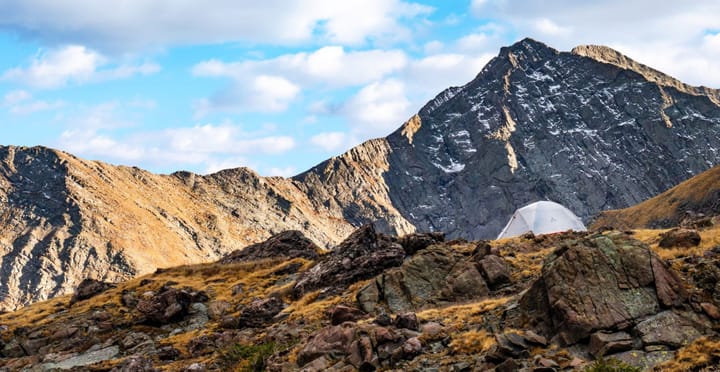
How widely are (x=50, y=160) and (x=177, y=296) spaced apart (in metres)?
150

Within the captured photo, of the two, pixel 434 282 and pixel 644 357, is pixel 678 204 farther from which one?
pixel 644 357

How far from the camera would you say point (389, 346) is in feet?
73.4

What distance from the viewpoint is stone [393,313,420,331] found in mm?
24328

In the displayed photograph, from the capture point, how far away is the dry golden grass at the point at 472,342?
67.8ft

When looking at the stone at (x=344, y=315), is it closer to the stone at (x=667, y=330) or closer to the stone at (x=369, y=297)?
the stone at (x=369, y=297)

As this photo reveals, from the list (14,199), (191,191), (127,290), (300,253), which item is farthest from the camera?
(191,191)

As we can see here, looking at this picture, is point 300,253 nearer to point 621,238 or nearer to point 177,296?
point 177,296

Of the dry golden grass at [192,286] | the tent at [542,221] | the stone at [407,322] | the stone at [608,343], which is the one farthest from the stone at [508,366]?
the tent at [542,221]

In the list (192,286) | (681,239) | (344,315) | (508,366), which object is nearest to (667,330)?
(508,366)

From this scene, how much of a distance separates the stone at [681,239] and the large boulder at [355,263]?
1712cm

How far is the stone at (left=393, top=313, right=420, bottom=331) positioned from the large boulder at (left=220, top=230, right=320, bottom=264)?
35475 millimetres

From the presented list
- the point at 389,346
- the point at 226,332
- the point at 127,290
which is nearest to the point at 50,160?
the point at 127,290

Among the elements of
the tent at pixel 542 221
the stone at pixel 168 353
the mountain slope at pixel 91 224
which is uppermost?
the mountain slope at pixel 91 224

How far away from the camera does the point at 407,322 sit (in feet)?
80.3
